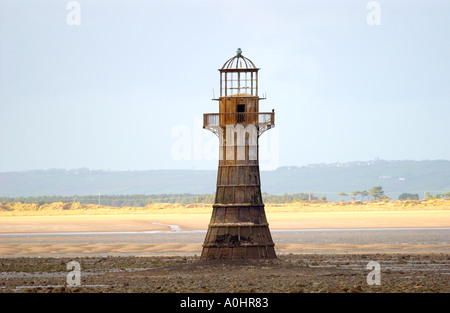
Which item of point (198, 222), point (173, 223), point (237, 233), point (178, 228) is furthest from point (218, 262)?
point (173, 223)

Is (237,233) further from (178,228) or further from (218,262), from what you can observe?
(178,228)

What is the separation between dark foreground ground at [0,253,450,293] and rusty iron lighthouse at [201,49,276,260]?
63 cm

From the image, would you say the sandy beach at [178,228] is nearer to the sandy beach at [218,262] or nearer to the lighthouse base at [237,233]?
the sandy beach at [218,262]

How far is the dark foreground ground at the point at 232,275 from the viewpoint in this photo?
1196 inches

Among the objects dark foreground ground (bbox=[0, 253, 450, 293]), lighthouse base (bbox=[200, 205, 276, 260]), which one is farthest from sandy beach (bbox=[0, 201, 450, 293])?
lighthouse base (bbox=[200, 205, 276, 260])

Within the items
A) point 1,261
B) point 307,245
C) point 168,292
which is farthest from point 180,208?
point 168,292

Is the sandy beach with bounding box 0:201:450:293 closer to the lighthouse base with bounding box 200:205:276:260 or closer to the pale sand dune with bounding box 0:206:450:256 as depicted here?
the pale sand dune with bounding box 0:206:450:256

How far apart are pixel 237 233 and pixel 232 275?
2456mm

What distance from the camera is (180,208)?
102125 mm

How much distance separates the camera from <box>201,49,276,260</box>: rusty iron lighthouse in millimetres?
35750
